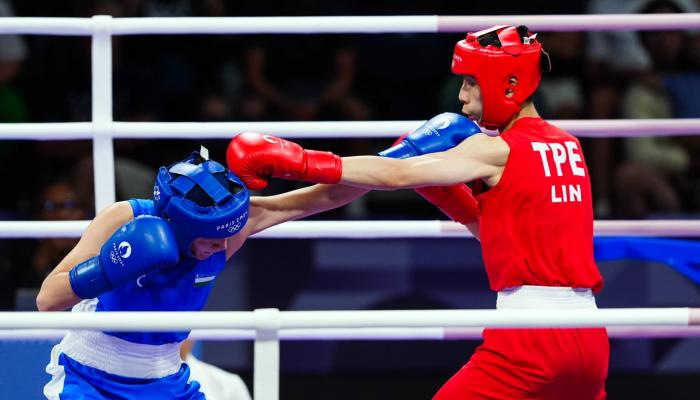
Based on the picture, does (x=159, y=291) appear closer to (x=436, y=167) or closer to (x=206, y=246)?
(x=206, y=246)

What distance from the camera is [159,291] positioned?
2877mm

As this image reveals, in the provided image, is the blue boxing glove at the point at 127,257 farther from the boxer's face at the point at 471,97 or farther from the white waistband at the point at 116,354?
the boxer's face at the point at 471,97

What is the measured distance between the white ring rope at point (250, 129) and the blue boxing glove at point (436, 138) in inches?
15.5

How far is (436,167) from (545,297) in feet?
1.45

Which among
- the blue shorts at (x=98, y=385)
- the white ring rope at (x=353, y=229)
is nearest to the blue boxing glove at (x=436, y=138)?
the white ring rope at (x=353, y=229)

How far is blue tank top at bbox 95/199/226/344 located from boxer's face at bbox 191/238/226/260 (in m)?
0.05

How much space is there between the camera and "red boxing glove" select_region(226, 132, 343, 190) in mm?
2898

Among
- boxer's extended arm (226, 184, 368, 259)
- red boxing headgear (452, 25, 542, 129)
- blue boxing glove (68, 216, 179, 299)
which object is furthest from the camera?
boxer's extended arm (226, 184, 368, 259)

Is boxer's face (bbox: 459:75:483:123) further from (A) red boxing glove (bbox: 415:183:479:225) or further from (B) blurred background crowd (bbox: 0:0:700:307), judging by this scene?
(B) blurred background crowd (bbox: 0:0:700:307)

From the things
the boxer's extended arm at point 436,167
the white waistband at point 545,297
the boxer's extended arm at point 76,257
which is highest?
the boxer's extended arm at point 436,167

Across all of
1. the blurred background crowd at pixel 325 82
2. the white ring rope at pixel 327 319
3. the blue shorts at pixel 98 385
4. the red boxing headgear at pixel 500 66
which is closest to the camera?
the white ring rope at pixel 327 319

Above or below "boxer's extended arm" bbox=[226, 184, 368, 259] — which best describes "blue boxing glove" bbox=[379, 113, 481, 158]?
above

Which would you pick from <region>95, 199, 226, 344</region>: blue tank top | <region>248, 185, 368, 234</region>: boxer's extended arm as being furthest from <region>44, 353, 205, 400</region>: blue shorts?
<region>248, 185, 368, 234</region>: boxer's extended arm

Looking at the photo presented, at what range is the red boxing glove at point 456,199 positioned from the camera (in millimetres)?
3197
